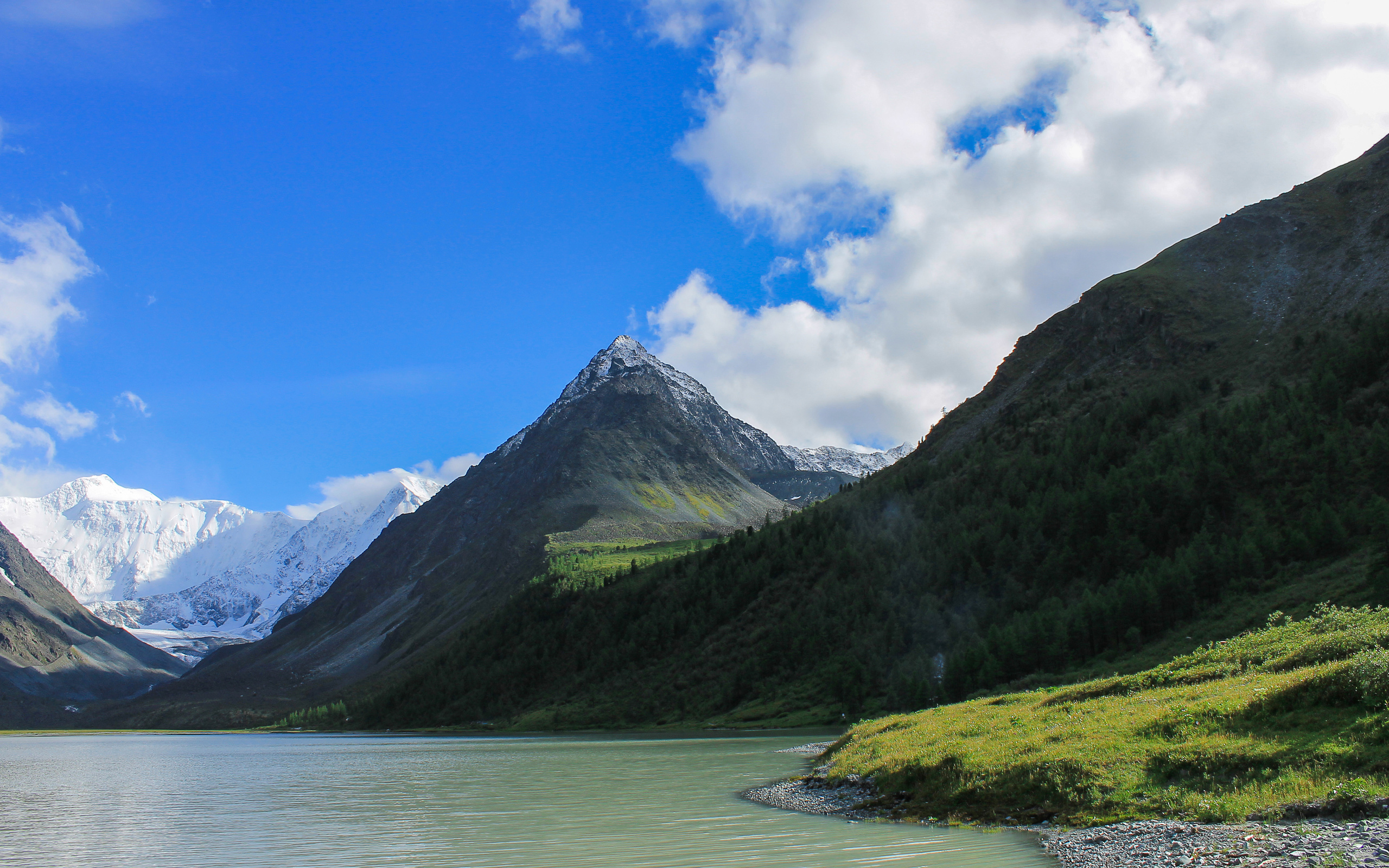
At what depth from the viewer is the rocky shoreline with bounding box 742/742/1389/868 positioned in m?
22.1

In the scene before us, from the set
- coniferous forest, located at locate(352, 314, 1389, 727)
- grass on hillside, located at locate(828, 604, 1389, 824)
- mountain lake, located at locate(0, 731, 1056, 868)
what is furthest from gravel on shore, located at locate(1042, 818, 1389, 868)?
coniferous forest, located at locate(352, 314, 1389, 727)

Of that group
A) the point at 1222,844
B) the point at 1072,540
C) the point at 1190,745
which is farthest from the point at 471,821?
the point at 1072,540

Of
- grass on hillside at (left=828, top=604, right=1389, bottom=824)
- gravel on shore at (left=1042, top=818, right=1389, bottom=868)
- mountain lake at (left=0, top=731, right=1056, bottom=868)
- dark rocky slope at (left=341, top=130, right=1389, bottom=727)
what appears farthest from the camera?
dark rocky slope at (left=341, top=130, right=1389, bottom=727)

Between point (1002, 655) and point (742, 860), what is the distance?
101m

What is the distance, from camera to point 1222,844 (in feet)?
82.1

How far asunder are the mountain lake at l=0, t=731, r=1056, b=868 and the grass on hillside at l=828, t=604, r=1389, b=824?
3457 millimetres

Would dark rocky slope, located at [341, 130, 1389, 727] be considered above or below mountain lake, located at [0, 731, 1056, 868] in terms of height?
above

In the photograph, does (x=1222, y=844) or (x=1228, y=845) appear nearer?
(x=1228, y=845)

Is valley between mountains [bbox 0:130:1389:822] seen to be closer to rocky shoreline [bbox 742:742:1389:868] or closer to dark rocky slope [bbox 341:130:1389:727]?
dark rocky slope [bbox 341:130:1389:727]

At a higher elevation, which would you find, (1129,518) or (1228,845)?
(1129,518)

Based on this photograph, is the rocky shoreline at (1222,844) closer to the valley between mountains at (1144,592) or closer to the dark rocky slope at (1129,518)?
the valley between mountains at (1144,592)

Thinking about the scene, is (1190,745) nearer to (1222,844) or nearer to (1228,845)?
(1222,844)

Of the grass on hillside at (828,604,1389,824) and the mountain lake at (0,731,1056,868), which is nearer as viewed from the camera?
the grass on hillside at (828,604,1389,824)

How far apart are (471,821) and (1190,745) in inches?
1355
